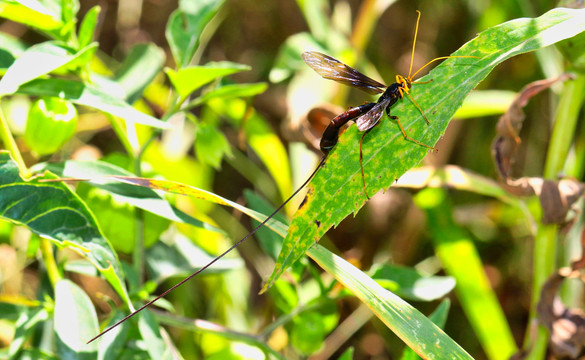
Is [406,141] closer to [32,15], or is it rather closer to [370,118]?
[370,118]

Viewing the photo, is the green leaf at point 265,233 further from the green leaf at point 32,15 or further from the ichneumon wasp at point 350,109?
the green leaf at point 32,15

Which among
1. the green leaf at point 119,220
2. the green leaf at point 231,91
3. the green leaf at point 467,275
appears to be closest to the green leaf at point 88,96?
the green leaf at point 231,91

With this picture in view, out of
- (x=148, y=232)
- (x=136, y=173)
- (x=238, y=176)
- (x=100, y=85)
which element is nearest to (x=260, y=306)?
(x=238, y=176)

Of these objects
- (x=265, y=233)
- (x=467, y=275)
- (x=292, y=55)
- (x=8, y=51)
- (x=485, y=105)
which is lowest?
(x=467, y=275)

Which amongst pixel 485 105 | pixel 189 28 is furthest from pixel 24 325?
pixel 485 105

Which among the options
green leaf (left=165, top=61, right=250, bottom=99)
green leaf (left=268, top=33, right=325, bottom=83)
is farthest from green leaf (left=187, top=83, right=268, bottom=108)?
green leaf (left=268, top=33, right=325, bottom=83)

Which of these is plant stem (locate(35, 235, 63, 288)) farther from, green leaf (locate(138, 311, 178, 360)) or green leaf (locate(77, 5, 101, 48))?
green leaf (locate(77, 5, 101, 48))
